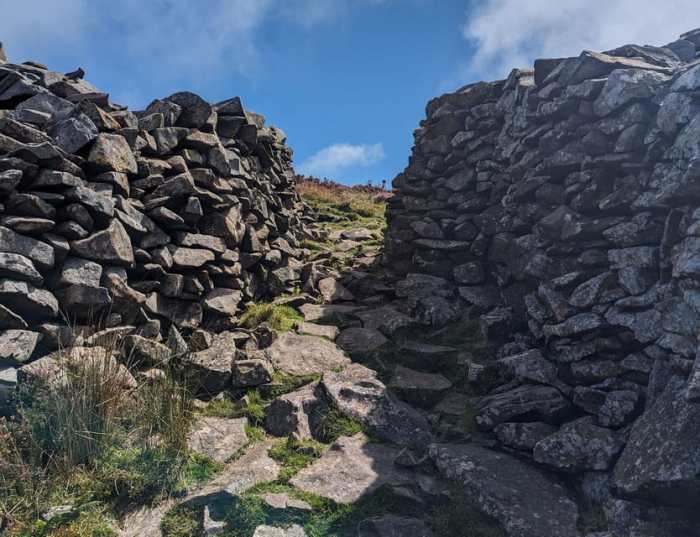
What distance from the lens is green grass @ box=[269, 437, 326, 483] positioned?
6113mm

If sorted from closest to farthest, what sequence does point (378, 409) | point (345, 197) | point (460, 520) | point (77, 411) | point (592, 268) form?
point (460, 520) < point (77, 411) < point (378, 409) < point (592, 268) < point (345, 197)

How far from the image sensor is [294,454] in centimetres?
643

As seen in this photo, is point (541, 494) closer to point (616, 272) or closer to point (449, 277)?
point (616, 272)

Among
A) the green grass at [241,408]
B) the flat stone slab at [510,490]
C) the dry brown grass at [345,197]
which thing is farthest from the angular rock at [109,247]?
the dry brown grass at [345,197]

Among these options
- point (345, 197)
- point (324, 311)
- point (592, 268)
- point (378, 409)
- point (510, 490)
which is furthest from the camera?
point (345, 197)

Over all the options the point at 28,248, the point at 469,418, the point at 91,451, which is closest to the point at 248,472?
the point at 91,451

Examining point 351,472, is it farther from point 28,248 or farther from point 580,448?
point 28,248

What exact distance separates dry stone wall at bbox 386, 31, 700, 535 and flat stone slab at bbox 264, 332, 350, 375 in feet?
7.19

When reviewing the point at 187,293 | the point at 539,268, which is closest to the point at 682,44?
the point at 539,268

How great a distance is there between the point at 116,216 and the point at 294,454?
4.13m

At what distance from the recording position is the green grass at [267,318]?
31.7ft

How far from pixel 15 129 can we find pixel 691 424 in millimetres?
8432

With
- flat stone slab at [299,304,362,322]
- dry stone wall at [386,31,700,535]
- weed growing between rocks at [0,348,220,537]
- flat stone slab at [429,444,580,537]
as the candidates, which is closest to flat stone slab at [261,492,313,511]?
weed growing between rocks at [0,348,220,537]

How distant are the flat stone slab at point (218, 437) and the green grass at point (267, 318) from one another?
277cm
